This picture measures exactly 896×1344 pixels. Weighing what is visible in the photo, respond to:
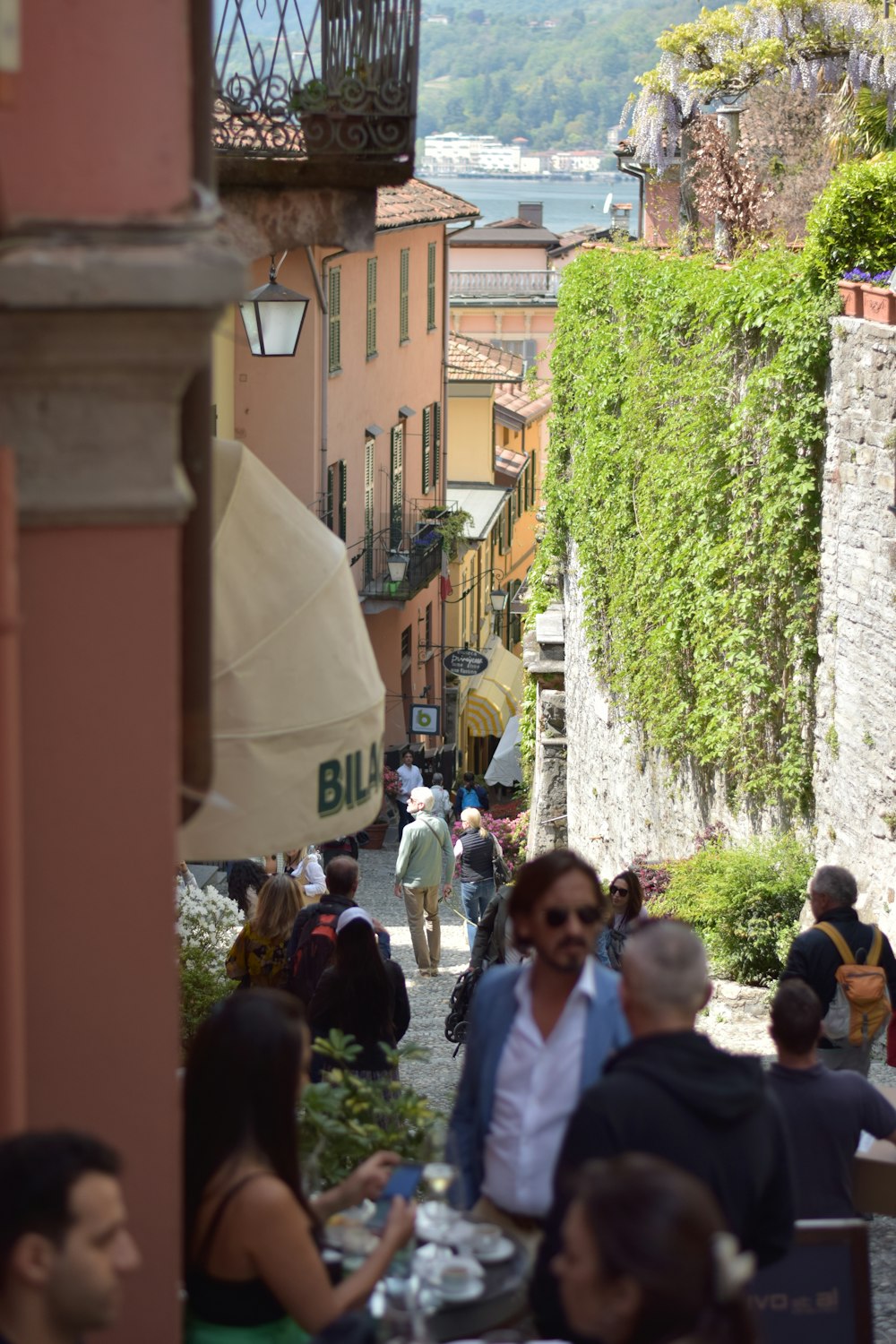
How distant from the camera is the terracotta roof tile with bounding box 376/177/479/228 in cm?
2847

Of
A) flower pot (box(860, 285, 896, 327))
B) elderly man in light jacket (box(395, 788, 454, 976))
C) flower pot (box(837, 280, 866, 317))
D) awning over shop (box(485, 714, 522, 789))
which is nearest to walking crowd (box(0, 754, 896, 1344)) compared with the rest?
flower pot (box(860, 285, 896, 327))

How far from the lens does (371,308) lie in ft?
93.6

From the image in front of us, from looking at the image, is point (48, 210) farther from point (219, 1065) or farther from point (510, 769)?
point (510, 769)

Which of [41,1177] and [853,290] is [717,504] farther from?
[41,1177]

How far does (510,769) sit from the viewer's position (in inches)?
1148

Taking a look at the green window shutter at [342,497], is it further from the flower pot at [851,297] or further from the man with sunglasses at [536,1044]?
the man with sunglasses at [536,1044]

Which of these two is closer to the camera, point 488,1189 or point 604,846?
point 488,1189

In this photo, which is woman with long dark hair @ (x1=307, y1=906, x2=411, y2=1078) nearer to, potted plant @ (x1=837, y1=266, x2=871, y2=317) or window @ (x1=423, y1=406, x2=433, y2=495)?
potted plant @ (x1=837, y1=266, x2=871, y2=317)

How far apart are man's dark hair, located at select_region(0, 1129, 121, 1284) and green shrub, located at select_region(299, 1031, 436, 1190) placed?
1743mm

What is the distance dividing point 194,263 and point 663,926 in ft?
5.22

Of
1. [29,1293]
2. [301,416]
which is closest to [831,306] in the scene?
[29,1293]

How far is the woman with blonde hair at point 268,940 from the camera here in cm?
758

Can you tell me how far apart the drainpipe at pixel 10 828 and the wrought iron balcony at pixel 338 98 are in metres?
3.41

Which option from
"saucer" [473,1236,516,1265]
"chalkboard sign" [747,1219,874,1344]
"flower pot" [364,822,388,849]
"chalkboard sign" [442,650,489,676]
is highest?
"saucer" [473,1236,516,1265]
